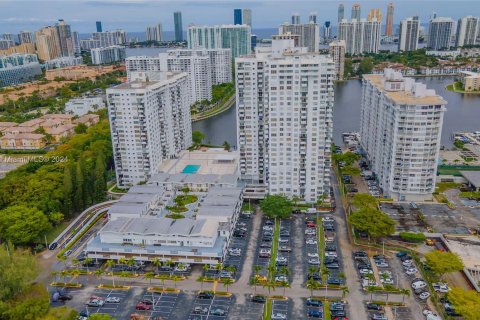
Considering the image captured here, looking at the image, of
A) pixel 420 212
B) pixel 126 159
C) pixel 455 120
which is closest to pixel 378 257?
pixel 420 212

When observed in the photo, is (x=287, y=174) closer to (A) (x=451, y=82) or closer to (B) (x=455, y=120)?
(B) (x=455, y=120)

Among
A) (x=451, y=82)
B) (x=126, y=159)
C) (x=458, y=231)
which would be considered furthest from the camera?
(x=451, y=82)

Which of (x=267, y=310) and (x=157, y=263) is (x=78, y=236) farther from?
(x=267, y=310)

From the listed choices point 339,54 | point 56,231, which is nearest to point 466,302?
point 56,231

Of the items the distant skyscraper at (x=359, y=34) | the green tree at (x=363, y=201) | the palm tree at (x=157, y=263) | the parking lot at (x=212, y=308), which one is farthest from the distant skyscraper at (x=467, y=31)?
the parking lot at (x=212, y=308)

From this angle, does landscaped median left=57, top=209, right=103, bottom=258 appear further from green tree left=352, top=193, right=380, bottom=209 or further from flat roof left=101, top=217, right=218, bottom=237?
green tree left=352, top=193, right=380, bottom=209

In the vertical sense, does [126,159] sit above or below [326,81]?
below
